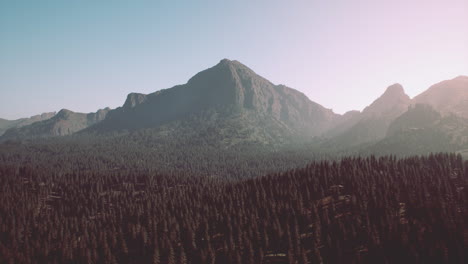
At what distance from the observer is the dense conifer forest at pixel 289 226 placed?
10675 cm

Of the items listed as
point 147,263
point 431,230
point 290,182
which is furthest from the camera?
point 290,182

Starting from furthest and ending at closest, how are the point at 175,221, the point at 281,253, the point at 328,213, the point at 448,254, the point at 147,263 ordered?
the point at 175,221, the point at 328,213, the point at 147,263, the point at 281,253, the point at 448,254

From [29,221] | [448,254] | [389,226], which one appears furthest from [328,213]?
[29,221]

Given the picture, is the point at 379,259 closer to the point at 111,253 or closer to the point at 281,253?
the point at 281,253

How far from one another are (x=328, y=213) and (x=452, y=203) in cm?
4854

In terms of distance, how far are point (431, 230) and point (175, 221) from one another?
106921 millimetres

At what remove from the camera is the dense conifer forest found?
350 feet

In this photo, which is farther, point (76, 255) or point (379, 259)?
point (76, 255)

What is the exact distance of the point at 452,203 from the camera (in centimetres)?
13262

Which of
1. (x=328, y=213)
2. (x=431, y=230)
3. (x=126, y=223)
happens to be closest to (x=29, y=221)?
(x=126, y=223)

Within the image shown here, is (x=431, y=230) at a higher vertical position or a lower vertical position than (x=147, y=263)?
higher

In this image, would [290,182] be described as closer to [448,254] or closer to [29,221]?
[448,254]

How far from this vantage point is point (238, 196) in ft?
593

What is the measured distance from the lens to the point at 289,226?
131 m
